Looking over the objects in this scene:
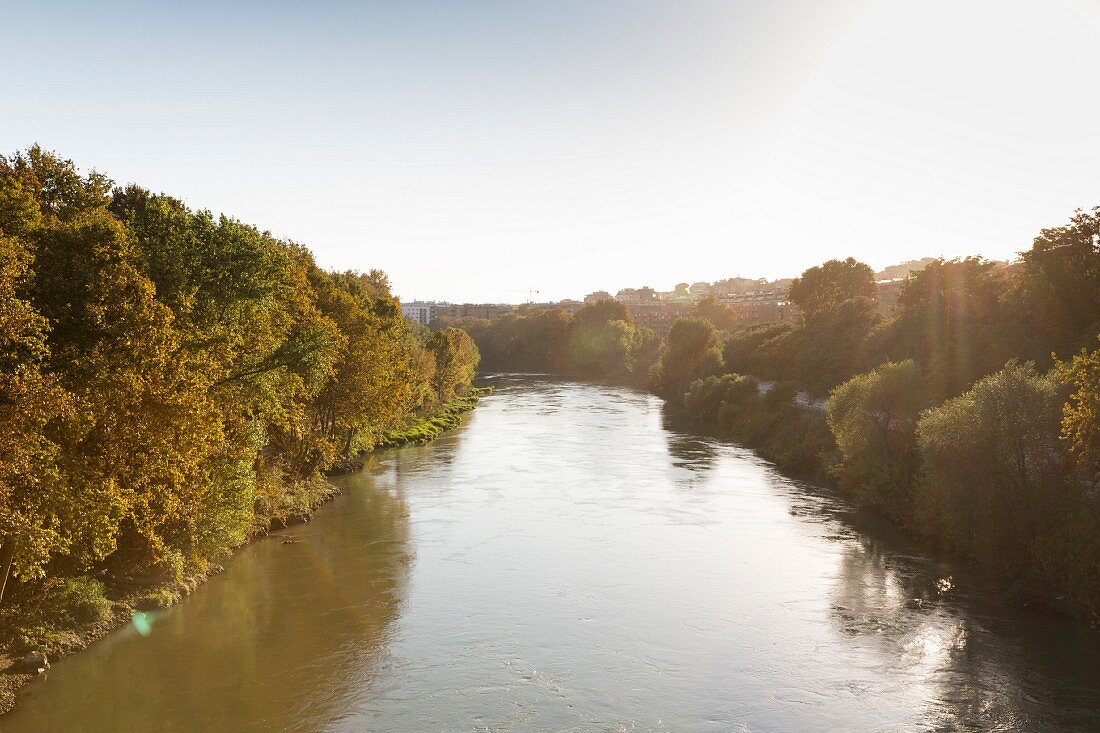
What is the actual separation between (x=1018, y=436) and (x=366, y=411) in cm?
3578

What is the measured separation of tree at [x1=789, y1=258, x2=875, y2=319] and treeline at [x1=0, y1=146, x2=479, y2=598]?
3169 inches

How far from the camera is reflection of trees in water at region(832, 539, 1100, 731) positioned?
69.8 ft

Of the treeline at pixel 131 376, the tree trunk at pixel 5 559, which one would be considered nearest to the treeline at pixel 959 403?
the treeline at pixel 131 376

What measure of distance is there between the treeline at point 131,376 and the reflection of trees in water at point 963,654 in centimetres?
2378

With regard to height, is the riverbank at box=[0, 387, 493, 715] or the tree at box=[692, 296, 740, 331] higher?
the tree at box=[692, 296, 740, 331]

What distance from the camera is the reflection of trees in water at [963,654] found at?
837 inches

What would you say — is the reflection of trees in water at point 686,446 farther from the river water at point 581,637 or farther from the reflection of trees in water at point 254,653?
the reflection of trees in water at point 254,653

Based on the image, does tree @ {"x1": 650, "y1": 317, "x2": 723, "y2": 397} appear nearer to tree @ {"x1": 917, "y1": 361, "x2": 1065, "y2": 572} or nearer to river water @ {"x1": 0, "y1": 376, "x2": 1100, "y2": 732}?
river water @ {"x1": 0, "y1": 376, "x2": 1100, "y2": 732}

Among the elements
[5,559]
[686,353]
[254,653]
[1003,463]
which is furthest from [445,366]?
[5,559]

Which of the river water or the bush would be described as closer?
the river water

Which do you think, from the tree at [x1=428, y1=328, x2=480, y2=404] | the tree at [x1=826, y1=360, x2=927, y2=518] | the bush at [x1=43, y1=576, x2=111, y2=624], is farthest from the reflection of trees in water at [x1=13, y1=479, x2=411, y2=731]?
the tree at [x1=428, y1=328, x2=480, y2=404]

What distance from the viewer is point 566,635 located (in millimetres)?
26609

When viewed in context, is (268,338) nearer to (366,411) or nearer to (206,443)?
(206,443)

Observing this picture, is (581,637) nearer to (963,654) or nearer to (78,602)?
(963,654)
